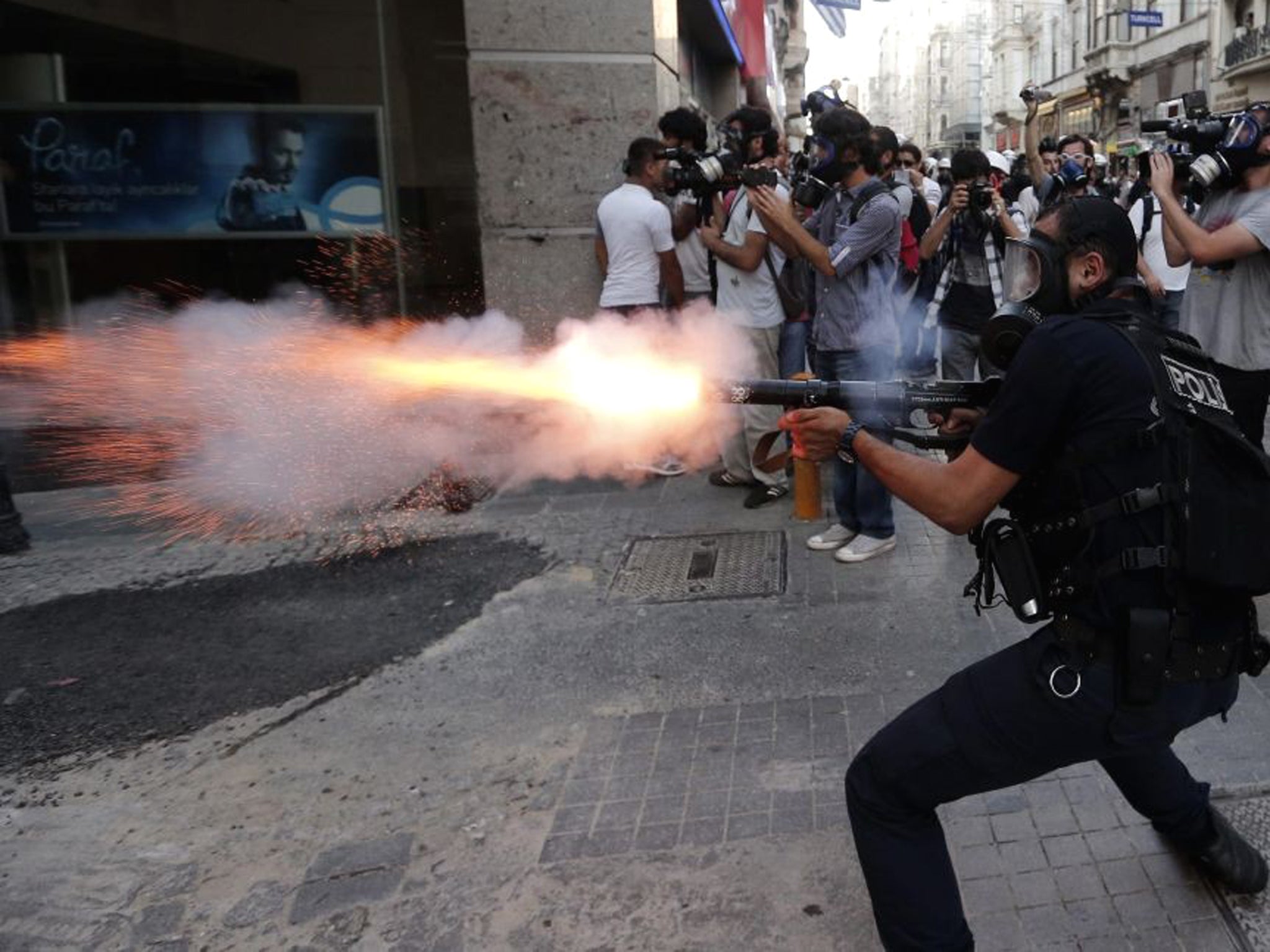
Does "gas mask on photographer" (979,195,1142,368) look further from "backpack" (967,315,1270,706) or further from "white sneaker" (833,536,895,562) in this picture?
"white sneaker" (833,536,895,562)

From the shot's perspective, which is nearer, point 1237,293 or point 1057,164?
point 1237,293

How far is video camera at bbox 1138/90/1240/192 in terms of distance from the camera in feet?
14.3

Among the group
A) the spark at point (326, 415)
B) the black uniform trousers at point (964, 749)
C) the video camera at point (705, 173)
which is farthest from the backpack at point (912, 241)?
the black uniform trousers at point (964, 749)

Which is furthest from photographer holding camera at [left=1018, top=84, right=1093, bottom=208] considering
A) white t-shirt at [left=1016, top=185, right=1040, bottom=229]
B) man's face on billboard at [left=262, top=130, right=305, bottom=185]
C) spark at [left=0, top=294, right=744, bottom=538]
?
man's face on billboard at [left=262, top=130, right=305, bottom=185]

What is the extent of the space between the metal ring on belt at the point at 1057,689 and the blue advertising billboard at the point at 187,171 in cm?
710

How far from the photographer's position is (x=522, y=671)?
14.4 ft

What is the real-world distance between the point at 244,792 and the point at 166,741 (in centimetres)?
60

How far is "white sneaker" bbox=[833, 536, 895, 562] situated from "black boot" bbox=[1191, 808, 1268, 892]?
275cm

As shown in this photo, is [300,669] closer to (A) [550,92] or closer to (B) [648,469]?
(B) [648,469]

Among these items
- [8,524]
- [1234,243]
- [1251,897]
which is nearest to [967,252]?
[1234,243]

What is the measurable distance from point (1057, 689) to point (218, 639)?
3.97 metres

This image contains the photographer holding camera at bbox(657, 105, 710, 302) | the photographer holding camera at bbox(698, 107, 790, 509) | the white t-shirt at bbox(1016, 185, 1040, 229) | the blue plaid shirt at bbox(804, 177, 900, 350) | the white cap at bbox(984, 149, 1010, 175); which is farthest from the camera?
the white t-shirt at bbox(1016, 185, 1040, 229)

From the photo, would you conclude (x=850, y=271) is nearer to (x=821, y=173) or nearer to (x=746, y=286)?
(x=821, y=173)

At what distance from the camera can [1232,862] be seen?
8.95 ft
